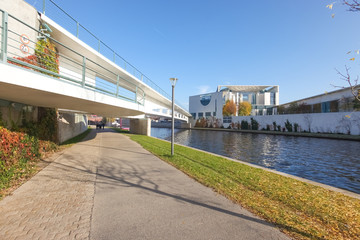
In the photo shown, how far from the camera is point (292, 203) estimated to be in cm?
412

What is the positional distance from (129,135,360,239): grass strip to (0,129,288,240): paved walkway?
14.7 inches

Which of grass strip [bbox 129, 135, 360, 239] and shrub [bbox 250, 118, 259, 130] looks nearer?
grass strip [bbox 129, 135, 360, 239]

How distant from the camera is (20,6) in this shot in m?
8.91

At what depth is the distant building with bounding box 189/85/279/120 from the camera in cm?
7162

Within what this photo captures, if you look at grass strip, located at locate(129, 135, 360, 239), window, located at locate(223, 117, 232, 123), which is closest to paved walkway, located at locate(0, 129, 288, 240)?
grass strip, located at locate(129, 135, 360, 239)

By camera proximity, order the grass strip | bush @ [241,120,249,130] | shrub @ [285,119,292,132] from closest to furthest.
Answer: the grass strip, shrub @ [285,119,292,132], bush @ [241,120,249,130]

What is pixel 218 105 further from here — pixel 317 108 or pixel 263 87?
pixel 317 108

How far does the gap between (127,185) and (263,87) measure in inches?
3315

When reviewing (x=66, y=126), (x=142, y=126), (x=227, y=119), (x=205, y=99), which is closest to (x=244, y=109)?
(x=227, y=119)

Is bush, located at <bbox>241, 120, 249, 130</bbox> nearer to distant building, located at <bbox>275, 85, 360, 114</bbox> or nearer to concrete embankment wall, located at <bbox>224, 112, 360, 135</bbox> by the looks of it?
concrete embankment wall, located at <bbox>224, 112, 360, 135</bbox>

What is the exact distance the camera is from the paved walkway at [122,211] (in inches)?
113

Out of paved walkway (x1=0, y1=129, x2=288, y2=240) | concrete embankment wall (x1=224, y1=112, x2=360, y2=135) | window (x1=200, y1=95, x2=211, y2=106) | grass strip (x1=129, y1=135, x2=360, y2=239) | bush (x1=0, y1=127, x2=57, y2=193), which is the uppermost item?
window (x1=200, y1=95, x2=211, y2=106)

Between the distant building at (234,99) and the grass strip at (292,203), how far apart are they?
65.1 m

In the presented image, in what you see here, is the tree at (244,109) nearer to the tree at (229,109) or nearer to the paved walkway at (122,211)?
the tree at (229,109)
